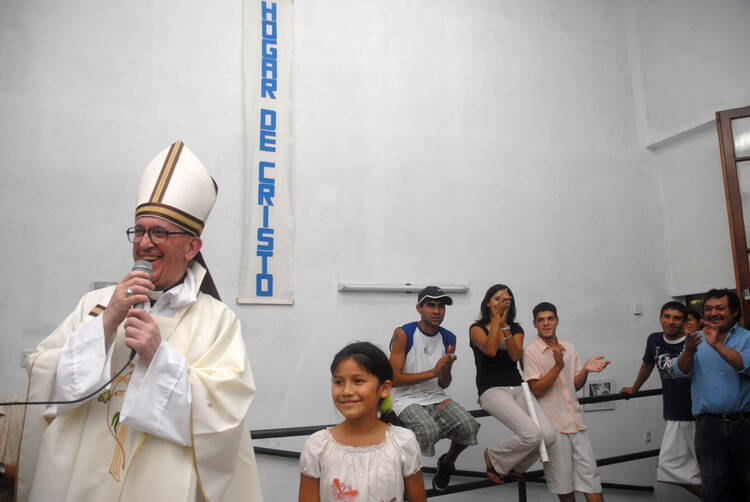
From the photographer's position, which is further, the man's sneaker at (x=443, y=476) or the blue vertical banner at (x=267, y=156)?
the blue vertical banner at (x=267, y=156)

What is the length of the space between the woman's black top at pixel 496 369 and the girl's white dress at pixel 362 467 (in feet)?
5.23

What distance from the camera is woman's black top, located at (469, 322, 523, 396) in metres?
3.84

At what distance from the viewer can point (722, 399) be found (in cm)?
373

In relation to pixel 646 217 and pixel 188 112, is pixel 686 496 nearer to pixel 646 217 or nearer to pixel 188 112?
pixel 646 217

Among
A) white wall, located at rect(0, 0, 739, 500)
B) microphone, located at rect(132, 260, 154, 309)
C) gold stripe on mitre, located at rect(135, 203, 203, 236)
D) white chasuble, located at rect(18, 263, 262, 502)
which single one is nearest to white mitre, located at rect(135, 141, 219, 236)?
gold stripe on mitre, located at rect(135, 203, 203, 236)

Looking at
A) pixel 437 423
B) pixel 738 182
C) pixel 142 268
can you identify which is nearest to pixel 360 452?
pixel 142 268

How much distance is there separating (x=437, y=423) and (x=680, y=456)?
A: 2.01 m

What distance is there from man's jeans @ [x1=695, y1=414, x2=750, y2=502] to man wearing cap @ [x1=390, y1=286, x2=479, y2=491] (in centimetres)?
159

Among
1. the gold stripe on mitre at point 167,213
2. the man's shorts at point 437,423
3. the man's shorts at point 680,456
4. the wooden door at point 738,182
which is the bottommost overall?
the man's shorts at point 680,456

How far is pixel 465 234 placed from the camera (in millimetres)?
5695

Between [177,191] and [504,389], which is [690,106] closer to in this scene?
[504,389]

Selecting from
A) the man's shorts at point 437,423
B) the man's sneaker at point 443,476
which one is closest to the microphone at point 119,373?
the man's shorts at point 437,423

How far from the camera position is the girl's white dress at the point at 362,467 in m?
2.23

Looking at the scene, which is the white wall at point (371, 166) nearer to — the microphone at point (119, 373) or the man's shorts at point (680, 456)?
the man's shorts at point (680, 456)
